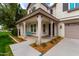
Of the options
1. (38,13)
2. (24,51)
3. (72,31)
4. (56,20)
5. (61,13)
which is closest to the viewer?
(24,51)

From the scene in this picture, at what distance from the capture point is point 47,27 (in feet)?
54.7

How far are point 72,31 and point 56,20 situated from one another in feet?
8.62

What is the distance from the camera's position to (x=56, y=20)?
48.1 ft

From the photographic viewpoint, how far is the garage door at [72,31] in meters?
12.3

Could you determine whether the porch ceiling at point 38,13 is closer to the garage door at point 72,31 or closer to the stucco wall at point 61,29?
the stucco wall at point 61,29

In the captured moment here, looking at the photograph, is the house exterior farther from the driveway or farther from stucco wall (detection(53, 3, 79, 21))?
the driveway

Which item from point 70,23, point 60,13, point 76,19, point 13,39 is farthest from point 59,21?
point 13,39

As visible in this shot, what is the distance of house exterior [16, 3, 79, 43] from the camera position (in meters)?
11.6

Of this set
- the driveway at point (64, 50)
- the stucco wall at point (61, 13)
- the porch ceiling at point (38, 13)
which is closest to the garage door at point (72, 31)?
the driveway at point (64, 50)

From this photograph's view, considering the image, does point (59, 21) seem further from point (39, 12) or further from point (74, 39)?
point (39, 12)

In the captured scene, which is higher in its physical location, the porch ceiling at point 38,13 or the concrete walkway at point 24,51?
the porch ceiling at point 38,13

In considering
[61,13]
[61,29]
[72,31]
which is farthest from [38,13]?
[61,29]

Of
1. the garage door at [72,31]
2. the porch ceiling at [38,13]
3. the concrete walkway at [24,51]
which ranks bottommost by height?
the concrete walkway at [24,51]

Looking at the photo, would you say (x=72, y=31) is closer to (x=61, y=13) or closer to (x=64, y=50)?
(x=61, y=13)
